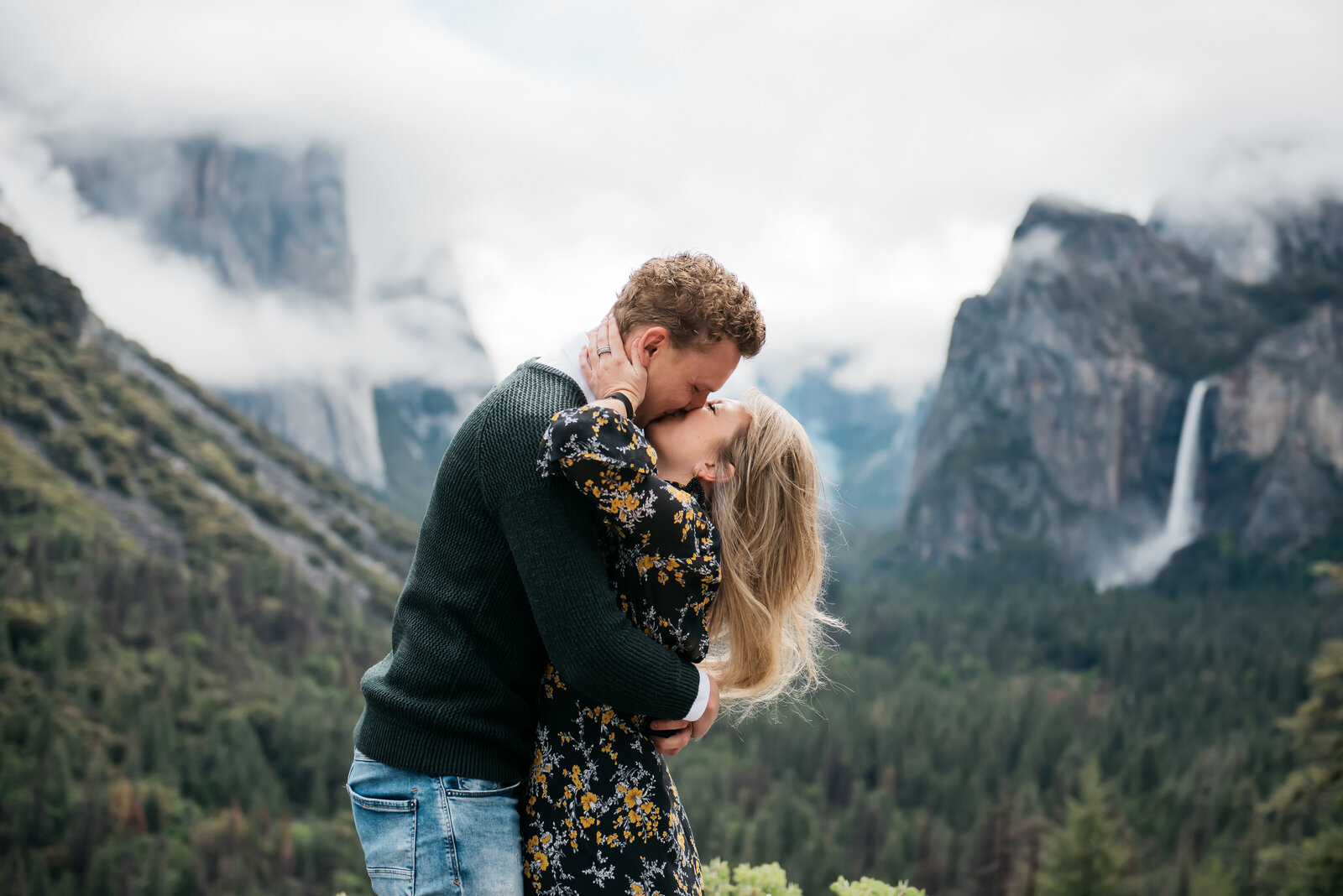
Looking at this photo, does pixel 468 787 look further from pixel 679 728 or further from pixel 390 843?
pixel 679 728

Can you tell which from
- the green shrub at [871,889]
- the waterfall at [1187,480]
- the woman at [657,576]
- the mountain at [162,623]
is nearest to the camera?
the woman at [657,576]

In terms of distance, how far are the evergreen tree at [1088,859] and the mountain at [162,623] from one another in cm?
4647

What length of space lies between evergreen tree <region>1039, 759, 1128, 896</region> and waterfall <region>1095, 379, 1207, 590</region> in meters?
122

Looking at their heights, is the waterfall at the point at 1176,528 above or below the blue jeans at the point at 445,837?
below

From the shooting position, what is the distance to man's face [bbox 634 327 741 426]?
3.29 m

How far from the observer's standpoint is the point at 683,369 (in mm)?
3326

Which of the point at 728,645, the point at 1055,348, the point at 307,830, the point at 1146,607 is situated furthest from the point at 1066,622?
the point at 728,645

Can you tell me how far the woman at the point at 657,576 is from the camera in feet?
9.66

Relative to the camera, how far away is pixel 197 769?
3118 inches

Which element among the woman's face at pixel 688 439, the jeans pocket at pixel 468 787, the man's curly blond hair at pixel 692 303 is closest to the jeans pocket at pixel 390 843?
the jeans pocket at pixel 468 787

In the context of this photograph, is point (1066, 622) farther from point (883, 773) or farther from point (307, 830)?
point (307, 830)

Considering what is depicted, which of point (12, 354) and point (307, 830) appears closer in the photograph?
point (307, 830)

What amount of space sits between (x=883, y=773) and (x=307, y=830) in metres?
50.2

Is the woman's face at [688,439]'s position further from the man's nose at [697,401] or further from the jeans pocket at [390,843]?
the jeans pocket at [390,843]
